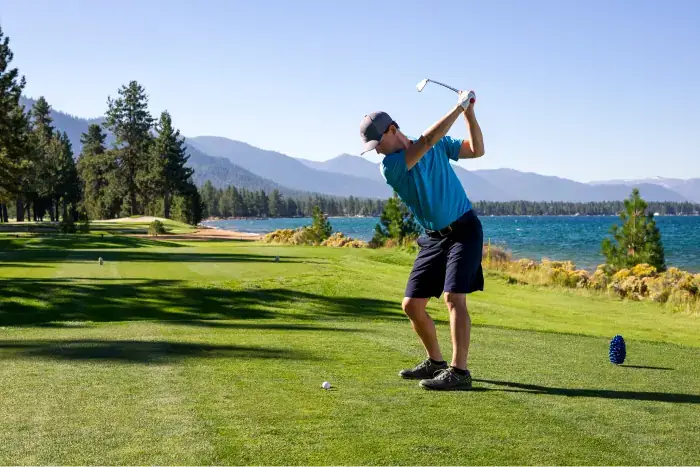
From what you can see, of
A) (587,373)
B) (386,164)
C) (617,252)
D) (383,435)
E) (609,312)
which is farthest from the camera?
(617,252)

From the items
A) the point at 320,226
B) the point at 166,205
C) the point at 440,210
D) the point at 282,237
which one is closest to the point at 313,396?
the point at 440,210

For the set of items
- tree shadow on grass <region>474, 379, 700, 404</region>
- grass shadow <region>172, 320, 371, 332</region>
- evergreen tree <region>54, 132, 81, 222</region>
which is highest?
evergreen tree <region>54, 132, 81, 222</region>

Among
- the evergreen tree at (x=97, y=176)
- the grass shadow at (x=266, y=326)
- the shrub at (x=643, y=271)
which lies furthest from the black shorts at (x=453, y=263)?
the evergreen tree at (x=97, y=176)

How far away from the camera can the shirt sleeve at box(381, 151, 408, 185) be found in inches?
221

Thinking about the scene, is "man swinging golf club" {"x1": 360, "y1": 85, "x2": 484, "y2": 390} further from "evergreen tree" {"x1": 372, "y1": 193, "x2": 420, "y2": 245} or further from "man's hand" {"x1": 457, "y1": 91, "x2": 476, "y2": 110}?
"evergreen tree" {"x1": 372, "y1": 193, "x2": 420, "y2": 245}

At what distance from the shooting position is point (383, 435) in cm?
427

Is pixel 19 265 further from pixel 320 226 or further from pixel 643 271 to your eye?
pixel 320 226

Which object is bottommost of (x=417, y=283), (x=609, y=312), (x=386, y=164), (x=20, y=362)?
(x=609, y=312)

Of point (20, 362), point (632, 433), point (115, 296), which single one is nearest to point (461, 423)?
point (632, 433)

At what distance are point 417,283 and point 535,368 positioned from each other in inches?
57.5

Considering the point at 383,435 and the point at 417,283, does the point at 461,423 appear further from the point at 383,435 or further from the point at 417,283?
the point at 417,283

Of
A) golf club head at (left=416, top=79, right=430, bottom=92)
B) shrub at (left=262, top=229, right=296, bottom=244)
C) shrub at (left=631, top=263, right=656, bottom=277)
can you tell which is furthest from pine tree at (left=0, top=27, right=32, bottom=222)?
golf club head at (left=416, top=79, right=430, bottom=92)

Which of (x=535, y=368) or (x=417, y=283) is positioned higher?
(x=417, y=283)

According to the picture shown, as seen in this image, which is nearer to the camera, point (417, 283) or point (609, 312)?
point (417, 283)
